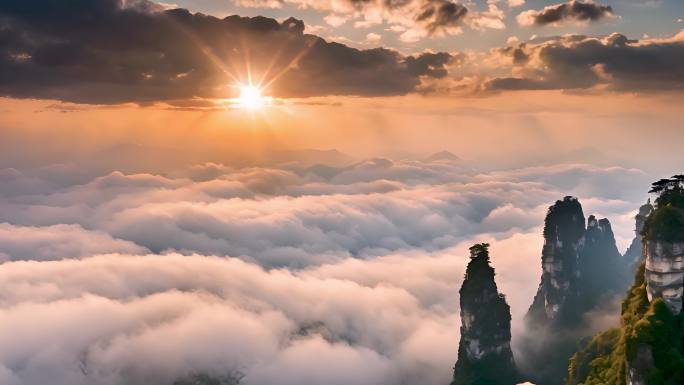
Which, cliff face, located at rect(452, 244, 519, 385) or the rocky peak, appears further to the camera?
the rocky peak

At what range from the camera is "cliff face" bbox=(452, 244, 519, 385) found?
115 meters

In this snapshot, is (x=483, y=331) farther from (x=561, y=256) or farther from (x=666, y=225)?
(x=666, y=225)

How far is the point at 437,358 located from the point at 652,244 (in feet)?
418

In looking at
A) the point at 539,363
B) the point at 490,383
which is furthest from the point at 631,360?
the point at 539,363

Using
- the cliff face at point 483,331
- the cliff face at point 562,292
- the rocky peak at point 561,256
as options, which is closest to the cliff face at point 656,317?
the cliff face at point 483,331

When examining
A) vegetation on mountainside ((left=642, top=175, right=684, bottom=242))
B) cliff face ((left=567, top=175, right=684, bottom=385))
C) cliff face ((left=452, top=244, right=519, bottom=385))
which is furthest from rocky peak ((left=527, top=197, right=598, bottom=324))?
vegetation on mountainside ((left=642, top=175, right=684, bottom=242))

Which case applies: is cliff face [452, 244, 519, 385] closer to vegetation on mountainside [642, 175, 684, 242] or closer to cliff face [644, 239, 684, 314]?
vegetation on mountainside [642, 175, 684, 242]

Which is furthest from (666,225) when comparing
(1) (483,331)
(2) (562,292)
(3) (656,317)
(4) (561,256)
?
(2) (562,292)

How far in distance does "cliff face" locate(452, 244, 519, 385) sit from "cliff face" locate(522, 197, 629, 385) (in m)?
16.2

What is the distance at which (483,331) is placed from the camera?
117000 mm

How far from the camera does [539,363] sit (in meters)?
131

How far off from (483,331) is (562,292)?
3685 cm

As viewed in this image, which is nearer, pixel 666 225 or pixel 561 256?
pixel 666 225

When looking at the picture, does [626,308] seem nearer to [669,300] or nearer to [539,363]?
[669,300]
